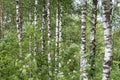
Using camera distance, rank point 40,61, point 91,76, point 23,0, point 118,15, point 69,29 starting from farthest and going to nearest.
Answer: point 69,29 < point 118,15 < point 23,0 < point 40,61 < point 91,76

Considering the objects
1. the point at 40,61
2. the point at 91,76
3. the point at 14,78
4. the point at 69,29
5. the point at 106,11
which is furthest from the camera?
the point at 69,29

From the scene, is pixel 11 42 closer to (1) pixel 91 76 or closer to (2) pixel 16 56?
(2) pixel 16 56

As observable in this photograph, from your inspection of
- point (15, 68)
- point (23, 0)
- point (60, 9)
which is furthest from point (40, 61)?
point (23, 0)

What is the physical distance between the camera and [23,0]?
2906 cm

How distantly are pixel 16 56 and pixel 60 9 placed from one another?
30.0 ft

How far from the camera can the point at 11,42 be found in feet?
45.2

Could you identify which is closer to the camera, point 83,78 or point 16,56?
point 83,78

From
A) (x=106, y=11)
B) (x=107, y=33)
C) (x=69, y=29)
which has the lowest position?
(x=69, y=29)

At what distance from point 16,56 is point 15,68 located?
2.42 m

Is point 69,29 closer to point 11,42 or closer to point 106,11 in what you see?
point 11,42

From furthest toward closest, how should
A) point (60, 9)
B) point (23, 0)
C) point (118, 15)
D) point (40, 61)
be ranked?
point (118, 15) → point (23, 0) → point (60, 9) → point (40, 61)

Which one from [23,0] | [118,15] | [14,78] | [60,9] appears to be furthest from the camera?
[118,15]

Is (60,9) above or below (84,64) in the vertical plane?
above

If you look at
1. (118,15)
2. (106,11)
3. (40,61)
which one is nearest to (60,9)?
(40,61)
